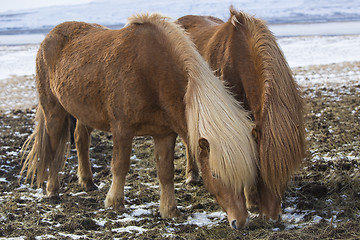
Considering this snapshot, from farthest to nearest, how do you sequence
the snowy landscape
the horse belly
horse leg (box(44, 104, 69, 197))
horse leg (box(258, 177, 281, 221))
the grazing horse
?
horse leg (box(44, 104, 69, 197))
the horse belly
the snowy landscape
horse leg (box(258, 177, 281, 221))
the grazing horse

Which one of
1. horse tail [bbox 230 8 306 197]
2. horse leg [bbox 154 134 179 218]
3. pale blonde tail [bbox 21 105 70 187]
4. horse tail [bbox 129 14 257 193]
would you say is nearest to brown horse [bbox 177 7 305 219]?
horse tail [bbox 230 8 306 197]

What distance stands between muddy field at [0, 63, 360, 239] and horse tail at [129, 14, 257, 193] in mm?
579

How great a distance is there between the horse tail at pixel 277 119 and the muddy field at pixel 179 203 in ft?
1.47

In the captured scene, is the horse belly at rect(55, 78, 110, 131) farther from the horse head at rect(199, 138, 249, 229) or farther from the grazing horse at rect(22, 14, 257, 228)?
the horse head at rect(199, 138, 249, 229)

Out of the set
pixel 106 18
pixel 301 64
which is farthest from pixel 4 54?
pixel 106 18

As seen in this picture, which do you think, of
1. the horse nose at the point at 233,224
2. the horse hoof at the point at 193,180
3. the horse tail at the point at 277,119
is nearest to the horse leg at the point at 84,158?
the horse hoof at the point at 193,180

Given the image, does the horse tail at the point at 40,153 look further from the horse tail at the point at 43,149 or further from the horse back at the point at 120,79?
the horse back at the point at 120,79

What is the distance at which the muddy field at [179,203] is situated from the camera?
3.83 metres

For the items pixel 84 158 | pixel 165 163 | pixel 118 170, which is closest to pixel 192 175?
pixel 165 163

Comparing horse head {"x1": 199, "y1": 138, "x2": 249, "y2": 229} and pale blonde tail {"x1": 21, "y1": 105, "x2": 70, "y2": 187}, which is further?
pale blonde tail {"x1": 21, "y1": 105, "x2": 70, "y2": 187}

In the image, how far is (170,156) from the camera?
14.9 feet

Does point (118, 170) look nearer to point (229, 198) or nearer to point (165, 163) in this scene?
point (165, 163)

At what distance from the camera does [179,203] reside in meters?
4.80

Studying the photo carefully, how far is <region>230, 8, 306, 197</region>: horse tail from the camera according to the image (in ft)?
11.7
